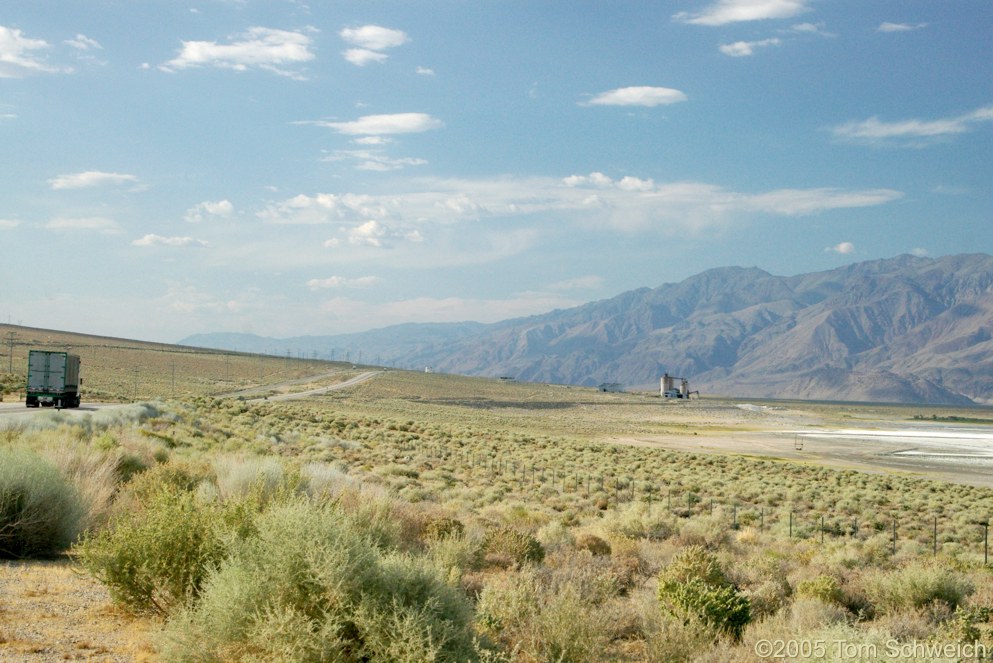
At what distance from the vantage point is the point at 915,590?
40.8 ft

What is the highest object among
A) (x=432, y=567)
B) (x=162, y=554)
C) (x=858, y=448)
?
(x=432, y=567)

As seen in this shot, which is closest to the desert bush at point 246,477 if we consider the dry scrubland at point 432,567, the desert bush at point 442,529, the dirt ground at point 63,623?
the dry scrubland at point 432,567

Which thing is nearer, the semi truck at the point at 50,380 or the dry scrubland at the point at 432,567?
the dry scrubland at the point at 432,567

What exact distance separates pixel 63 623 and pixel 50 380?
37.4m

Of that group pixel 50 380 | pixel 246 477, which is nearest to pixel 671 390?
pixel 50 380

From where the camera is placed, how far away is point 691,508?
28.5 meters

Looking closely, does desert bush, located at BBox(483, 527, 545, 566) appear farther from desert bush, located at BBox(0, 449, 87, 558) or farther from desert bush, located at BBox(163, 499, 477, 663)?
desert bush, located at BBox(163, 499, 477, 663)

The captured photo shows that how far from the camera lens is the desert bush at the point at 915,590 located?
12.4 meters

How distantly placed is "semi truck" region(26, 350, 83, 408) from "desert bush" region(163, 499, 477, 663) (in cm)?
3902

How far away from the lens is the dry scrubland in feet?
20.4

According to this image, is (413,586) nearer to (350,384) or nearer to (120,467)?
(120,467)

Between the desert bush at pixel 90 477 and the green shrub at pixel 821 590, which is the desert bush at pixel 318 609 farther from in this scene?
the green shrub at pixel 821 590

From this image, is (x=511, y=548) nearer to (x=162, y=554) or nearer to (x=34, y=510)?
(x=162, y=554)

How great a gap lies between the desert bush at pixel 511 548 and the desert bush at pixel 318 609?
654 centimetres
